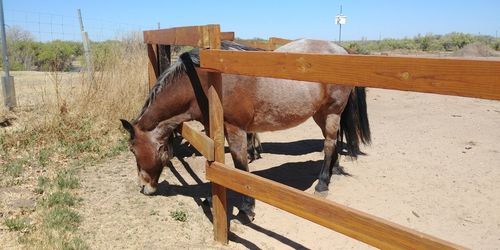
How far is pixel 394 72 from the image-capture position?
1.71 metres

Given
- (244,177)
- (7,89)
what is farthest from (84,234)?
(7,89)

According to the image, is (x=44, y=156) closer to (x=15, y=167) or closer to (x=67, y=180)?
(x=15, y=167)

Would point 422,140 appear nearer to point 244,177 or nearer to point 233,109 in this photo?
point 233,109

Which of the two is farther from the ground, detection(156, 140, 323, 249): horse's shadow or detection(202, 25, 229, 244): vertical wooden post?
detection(202, 25, 229, 244): vertical wooden post

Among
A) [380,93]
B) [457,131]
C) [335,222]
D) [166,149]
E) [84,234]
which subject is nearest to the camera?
[335,222]

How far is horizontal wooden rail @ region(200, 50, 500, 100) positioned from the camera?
58.2 inches

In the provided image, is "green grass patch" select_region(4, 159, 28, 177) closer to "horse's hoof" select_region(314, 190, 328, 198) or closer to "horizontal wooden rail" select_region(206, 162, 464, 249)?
"horizontal wooden rail" select_region(206, 162, 464, 249)

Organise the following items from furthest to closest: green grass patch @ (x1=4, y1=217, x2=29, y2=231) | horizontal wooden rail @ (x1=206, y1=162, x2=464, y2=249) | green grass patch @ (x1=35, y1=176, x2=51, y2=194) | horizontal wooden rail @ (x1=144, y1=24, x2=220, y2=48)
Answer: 1. green grass patch @ (x1=35, y1=176, x2=51, y2=194)
2. green grass patch @ (x1=4, y1=217, x2=29, y2=231)
3. horizontal wooden rail @ (x1=144, y1=24, x2=220, y2=48)
4. horizontal wooden rail @ (x1=206, y1=162, x2=464, y2=249)

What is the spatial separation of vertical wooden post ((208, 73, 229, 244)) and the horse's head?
39.4 inches

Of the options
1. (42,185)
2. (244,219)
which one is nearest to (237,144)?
(244,219)

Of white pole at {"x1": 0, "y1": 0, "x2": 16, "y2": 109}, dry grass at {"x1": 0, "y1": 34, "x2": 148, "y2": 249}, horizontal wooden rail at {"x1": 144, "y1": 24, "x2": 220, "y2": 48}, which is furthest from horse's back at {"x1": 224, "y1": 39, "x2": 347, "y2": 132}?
white pole at {"x1": 0, "y1": 0, "x2": 16, "y2": 109}

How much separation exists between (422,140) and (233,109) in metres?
4.06

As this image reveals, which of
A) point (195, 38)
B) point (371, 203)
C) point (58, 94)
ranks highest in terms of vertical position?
point (195, 38)

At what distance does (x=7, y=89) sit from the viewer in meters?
6.89
